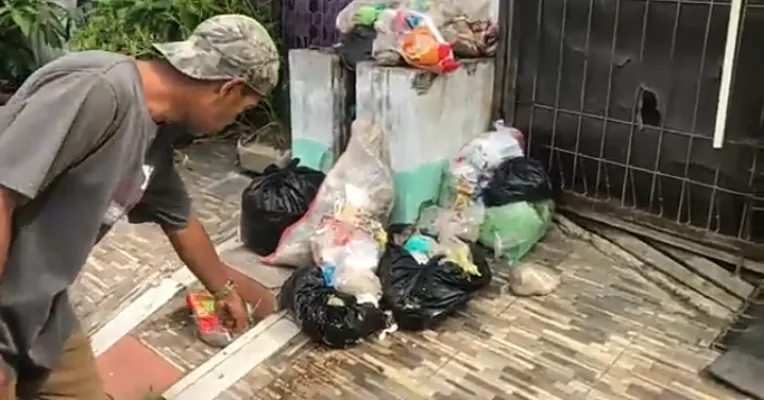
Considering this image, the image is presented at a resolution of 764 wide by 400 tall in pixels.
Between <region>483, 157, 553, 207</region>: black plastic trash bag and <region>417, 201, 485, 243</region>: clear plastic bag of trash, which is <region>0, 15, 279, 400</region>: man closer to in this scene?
<region>417, 201, 485, 243</region>: clear plastic bag of trash

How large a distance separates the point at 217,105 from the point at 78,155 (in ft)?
1.07

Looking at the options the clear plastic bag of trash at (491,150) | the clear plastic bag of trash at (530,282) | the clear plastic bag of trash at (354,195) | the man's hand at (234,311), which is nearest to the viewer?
the man's hand at (234,311)

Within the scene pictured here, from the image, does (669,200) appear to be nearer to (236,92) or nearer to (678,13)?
(678,13)

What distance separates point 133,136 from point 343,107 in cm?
206

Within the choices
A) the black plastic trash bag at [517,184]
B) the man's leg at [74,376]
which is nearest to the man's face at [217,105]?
the man's leg at [74,376]

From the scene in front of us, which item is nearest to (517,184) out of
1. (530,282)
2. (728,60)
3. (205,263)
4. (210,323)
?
(530,282)

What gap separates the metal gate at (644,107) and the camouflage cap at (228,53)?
6.22 ft

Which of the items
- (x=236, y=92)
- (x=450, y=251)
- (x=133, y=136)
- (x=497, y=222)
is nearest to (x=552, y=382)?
(x=450, y=251)

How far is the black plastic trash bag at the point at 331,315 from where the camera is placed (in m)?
2.46

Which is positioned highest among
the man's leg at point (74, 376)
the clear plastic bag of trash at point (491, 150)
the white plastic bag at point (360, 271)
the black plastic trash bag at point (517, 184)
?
the clear plastic bag of trash at point (491, 150)

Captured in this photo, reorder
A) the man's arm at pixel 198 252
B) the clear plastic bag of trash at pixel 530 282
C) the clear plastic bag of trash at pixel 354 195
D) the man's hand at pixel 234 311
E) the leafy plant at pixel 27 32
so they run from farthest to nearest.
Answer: the leafy plant at pixel 27 32
the clear plastic bag of trash at pixel 354 195
the clear plastic bag of trash at pixel 530 282
the man's hand at pixel 234 311
the man's arm at pixel 198 252

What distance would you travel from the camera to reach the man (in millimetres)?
1254

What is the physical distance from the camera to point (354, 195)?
9.80 ft

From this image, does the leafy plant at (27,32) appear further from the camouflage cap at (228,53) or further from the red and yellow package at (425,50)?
the camouflage cap at (228,53)
